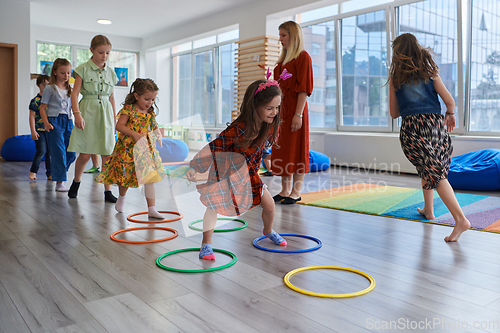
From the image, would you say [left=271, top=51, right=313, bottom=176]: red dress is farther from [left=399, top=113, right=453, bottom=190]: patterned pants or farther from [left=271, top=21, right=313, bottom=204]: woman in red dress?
[left=399, top=113, right=453, bottom=190]: patterned pants

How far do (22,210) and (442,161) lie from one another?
9.74 ft

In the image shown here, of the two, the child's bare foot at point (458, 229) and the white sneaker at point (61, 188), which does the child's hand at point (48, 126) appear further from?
the child's bare foot at point (458, 229)

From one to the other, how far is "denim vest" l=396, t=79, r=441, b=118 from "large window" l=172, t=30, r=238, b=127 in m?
7.26

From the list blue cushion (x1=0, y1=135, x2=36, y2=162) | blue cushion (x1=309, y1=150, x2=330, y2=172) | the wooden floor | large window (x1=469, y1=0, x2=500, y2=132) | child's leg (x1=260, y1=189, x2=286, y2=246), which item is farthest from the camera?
blue cushion (x1=0, y1=135, x2=36, y2=162)

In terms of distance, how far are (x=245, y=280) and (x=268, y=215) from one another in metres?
0.54

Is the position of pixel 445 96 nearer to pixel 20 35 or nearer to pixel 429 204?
pixel 429 204

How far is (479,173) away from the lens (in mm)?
4379

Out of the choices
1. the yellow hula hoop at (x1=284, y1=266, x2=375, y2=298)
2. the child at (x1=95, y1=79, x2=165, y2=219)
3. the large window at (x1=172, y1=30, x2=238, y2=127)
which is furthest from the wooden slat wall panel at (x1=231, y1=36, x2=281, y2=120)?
the yellow hula hoop at (x1=284, y1=266, x2=375, y2=298)

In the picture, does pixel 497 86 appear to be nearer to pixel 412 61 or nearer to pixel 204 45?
pixel 412 61

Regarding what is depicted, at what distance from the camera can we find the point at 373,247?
2.30 metres

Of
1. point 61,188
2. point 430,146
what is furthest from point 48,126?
point 430,146

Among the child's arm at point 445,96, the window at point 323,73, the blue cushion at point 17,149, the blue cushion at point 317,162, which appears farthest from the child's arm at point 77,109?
the window at point 323,73

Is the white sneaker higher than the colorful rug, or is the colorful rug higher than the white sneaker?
the white sneaker

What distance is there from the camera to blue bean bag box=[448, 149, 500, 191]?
14.3 feet
